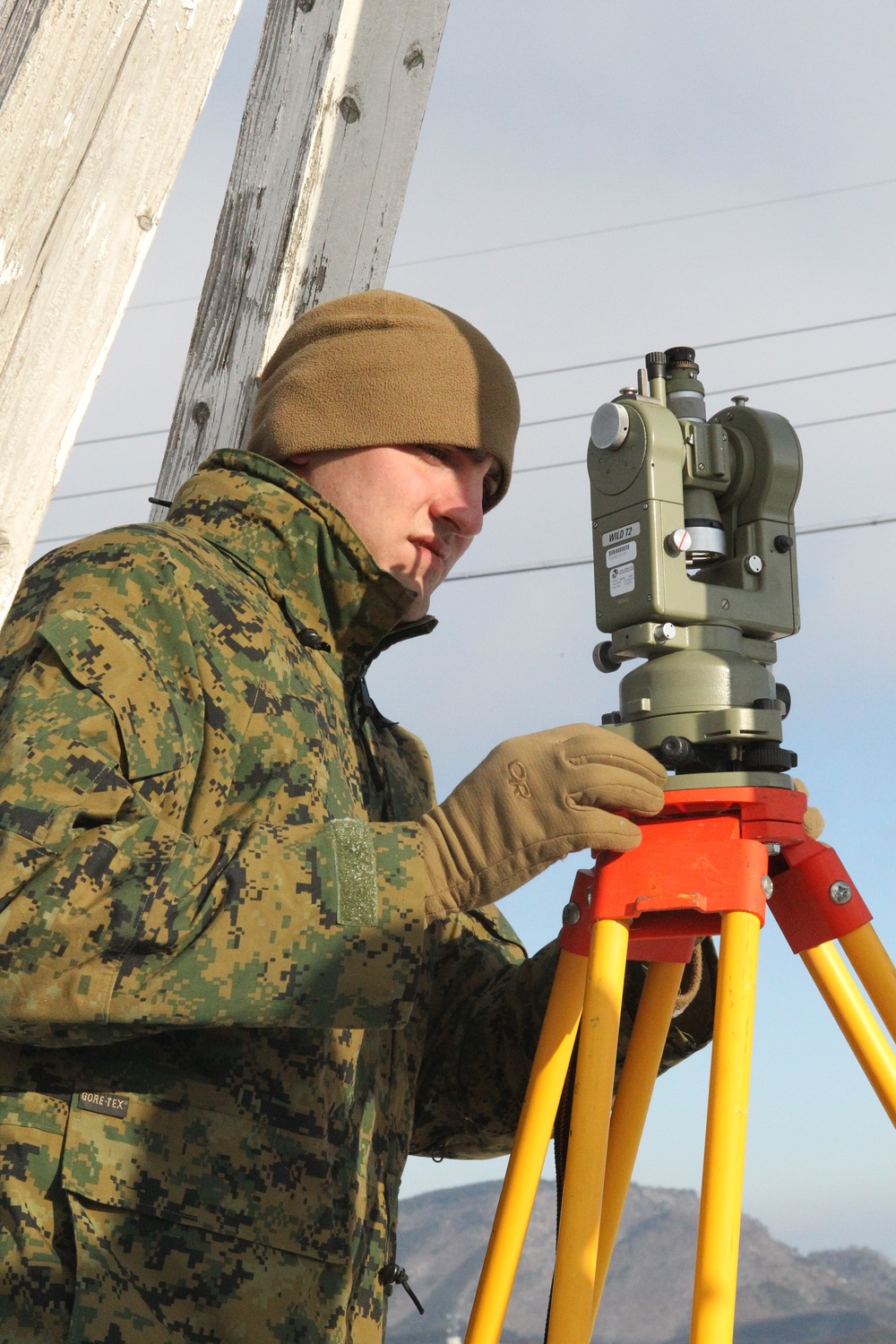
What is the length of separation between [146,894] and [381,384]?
1.16 meters

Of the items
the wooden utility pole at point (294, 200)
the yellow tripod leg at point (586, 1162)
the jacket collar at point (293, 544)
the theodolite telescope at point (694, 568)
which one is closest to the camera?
the yellow tripod leg at point (586, 1162)

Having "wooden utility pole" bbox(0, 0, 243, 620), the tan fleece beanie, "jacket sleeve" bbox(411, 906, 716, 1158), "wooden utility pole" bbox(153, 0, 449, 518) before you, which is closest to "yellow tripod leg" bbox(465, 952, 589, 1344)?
"jacket sleeve" bbox(411, 906, 716, 1158)

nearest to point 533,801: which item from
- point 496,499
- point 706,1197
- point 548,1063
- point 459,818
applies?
point 459,818

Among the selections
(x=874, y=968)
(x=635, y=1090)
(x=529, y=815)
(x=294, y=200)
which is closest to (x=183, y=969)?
(x=529, y=815)

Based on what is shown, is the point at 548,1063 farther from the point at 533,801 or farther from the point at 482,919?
the point at 482,919

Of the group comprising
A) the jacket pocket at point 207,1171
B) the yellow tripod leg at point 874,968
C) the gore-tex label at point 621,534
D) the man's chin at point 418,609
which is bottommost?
the jacket pocket at point 207,1171

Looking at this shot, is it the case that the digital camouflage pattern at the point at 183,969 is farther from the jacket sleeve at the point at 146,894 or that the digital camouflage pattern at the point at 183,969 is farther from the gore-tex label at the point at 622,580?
the gore-tex label at the point at 622,580

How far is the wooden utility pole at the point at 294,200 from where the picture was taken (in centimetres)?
270

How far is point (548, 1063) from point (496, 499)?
3.96ft

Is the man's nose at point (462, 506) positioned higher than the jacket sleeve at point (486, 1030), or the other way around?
the man's nose at point (462, 506)

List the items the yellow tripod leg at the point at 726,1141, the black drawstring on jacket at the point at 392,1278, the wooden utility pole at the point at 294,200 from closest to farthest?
the yellow tripod leg at the point at 726,1141
the black drawstring on jacket at the point at 392,1278
the wooden utility pole at the point at 294,200

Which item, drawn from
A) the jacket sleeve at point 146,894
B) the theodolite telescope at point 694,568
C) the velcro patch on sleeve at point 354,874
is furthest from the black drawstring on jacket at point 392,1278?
the theodolite telescope at point 694,568

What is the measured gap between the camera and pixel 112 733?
65.4 inches

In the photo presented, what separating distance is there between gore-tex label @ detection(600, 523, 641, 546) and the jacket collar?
39 cm
